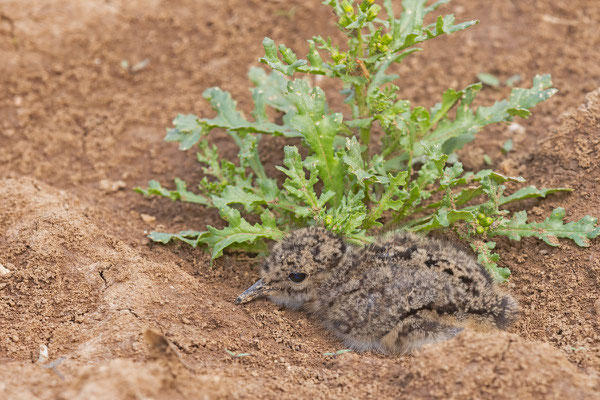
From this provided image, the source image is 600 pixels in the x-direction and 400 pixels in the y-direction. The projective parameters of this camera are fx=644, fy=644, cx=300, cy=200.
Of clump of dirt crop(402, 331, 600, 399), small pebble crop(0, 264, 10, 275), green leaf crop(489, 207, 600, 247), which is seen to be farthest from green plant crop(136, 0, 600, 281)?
small pebble crop(0, 264, 10, 275)

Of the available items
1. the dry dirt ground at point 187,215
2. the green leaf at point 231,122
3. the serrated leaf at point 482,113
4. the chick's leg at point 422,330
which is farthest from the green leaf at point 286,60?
the chick's leg at point 422,330

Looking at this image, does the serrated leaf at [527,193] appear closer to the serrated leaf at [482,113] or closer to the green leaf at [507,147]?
the serrated leaf at [482,113]

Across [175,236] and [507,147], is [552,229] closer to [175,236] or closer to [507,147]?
[507,147]

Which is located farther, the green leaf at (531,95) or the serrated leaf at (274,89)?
the serrated leaf at (274,89)

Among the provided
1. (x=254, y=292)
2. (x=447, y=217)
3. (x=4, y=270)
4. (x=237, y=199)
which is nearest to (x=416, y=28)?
(x=447, y=217)

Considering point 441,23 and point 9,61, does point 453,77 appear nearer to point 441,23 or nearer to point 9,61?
point 441,23

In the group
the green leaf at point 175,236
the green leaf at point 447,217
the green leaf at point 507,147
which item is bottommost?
A: the green leaf at point 507,147

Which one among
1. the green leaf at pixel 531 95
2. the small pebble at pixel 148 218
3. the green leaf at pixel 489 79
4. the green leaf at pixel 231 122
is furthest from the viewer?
the green leaf at pixel 489 79

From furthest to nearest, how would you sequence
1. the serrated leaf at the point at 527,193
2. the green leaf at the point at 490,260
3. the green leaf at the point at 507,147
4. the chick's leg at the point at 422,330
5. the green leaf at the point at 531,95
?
the green leaf at the point at 507,147
the green leaf at the point at 531,95
the serrated leaf at the point at 527,193
the green leaf at the point at 490,260
the chick's leg at the point at 422,330
